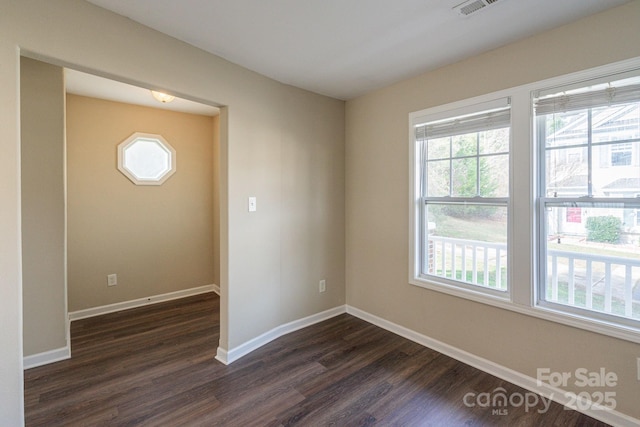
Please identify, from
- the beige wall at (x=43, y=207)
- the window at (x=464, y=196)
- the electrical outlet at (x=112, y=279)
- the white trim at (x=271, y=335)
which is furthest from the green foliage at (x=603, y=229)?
the electrical outlet at (x=112, y=279)

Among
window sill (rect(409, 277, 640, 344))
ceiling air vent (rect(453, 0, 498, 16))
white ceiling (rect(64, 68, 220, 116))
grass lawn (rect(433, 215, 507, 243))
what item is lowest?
window sill (rect(409, 277, 640, 344))

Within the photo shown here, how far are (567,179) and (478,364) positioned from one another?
1534 mm

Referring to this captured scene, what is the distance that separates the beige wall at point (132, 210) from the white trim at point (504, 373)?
2.72 m

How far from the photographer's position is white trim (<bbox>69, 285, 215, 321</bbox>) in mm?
3354

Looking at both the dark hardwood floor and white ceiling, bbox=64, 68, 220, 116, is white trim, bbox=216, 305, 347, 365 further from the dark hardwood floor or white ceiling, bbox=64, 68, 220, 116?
white ceiling, bbox=64, 68, 220, 116

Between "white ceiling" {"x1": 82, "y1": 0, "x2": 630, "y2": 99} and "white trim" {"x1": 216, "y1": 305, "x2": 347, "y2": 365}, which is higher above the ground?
"white ceiling" {"x1": 82, "y1": 0, "x2": 630, "y2": 99}

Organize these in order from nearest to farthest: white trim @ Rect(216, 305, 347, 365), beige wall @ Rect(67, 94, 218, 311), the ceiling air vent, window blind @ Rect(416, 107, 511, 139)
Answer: the ceiling air vent, window blind @ Rect(416, 107, 511, 139), white trim @ Rect(216, 305, 347, 365), beige wall @ Rect(67, 94, 218, 311)

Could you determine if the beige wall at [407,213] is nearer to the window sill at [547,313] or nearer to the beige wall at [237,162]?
the window sill at [547,313]

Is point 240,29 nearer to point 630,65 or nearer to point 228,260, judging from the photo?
point 228,260

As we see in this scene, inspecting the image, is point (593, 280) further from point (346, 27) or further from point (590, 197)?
point (346, 27)

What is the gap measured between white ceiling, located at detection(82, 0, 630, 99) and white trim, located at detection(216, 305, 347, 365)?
2406 mm

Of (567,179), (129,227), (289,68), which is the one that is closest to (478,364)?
(567,179)

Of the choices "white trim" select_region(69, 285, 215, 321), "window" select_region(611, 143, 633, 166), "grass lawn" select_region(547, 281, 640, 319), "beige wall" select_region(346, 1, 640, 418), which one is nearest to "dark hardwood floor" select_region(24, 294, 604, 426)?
"beige wall" select_region(346, 1, 640, 418)

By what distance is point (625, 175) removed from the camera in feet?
5.85
